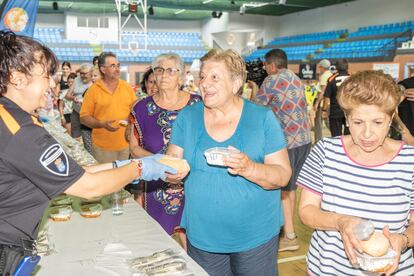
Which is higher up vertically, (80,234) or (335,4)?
(335,4)

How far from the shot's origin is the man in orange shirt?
13.9ft

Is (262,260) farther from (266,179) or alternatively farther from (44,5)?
(44,5)

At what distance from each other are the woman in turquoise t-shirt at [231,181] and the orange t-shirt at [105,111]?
2337 mm

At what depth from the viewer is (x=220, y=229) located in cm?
191

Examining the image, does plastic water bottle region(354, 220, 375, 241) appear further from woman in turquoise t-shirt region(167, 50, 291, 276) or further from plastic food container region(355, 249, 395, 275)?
woman in turquoise t-shirt region(167, 50, 291, 276)

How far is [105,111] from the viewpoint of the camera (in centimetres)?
426

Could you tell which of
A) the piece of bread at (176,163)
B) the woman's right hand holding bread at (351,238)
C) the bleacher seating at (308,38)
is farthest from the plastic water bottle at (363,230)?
the bleacher seating at (308,38)

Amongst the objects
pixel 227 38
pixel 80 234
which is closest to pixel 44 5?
pixel 227 38

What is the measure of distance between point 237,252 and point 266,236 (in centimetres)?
15

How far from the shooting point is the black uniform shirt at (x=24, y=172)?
3.98 feet

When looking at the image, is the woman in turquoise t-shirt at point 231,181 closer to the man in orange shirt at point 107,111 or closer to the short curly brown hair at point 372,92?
the short curly brown hair at point 372,92

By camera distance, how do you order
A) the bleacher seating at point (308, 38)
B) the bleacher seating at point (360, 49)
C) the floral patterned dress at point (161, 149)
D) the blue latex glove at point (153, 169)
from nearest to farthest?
the blue latex glove at point (153, 169), the floral patterned dress at point (161, 149), the bleacher seating at point (360, 49), the bleacher seating at point (308, 38)

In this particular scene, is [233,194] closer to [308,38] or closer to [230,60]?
[230,60]

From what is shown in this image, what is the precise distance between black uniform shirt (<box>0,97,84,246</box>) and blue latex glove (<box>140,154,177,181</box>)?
0.43m
